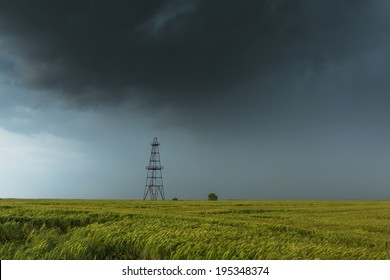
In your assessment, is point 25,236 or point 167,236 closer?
point 167,236

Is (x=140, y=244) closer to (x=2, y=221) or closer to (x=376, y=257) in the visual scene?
(x=376, y=257)

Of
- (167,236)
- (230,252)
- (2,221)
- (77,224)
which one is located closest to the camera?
(230,252)

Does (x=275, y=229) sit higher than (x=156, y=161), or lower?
lower

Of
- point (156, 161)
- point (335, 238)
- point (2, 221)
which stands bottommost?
point (335, 238)

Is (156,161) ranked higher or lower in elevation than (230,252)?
higher

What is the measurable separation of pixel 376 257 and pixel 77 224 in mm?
13838

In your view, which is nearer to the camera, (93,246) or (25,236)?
(93,246)

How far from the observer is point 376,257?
11.1 metres
